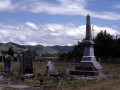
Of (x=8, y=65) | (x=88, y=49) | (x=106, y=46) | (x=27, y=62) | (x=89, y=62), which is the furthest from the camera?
(x=106, y=46)

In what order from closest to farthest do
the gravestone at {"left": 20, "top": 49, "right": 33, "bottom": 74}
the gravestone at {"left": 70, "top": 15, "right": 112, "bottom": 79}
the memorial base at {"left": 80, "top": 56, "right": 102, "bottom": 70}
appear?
the gravestone at {"left": 20, "top": 49, "right": 33, "bottom": 74}
the gravestone at {"left": 70, "top": 15, "right": 112, "bottom": 79}
the memorial base at {"left": 80, "top": 56, "right": 102, "bottom": 70}

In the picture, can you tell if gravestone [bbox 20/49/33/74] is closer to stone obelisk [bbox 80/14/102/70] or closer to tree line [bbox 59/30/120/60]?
stone obelisk [bbox 80/14/102/70]

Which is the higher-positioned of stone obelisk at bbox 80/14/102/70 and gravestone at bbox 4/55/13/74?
stone obelisk at bbox 80/14/102/70

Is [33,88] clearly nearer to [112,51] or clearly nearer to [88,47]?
[88,47]

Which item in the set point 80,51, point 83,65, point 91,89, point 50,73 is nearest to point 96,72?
point 83,65

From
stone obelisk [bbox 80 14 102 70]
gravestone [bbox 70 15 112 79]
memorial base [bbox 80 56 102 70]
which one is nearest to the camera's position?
gravestone [bbox 70 15 112 79]

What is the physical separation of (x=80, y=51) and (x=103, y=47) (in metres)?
8.73

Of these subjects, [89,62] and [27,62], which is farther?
[89,62]

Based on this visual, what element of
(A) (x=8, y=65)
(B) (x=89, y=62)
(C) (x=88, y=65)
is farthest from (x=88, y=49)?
(A) (x=8, y=65)

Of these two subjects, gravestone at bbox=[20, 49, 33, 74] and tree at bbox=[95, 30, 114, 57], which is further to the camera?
tree at bbox=[95, 30, 114, 57]

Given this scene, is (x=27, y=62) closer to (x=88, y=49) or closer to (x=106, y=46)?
(x=88, y=49)

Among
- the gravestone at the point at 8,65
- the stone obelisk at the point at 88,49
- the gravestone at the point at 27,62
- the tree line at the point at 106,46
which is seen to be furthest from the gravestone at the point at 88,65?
the tree line at the point at 106,46

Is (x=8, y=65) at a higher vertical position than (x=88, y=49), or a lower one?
lower

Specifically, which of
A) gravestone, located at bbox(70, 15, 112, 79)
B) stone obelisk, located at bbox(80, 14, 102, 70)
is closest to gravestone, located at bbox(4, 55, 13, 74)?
gravestone, located at bbox(70, 15, 112, 79)
